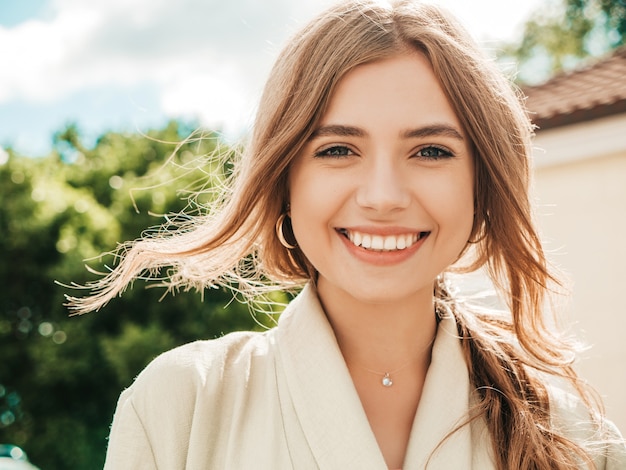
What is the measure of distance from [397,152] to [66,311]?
6.14 meters

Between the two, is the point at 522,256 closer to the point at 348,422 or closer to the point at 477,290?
the point at 477,290

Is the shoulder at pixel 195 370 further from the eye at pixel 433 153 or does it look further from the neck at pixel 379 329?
the eye at pixel 433 153

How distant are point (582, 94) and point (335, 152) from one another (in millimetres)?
5283

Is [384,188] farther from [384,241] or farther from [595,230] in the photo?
[595,230]

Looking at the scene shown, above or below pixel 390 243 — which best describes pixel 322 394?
below

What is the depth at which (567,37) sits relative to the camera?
21.9 meters

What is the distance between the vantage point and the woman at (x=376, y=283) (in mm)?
1736

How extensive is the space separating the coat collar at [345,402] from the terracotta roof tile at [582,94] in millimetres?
3474

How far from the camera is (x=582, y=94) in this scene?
650 centimetres

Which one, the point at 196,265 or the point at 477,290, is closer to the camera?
the point at 196,265

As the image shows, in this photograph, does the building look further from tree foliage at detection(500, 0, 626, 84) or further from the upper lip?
tree foliage at detection(500, 0, 626, 84)

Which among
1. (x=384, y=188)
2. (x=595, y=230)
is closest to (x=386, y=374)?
(x=384, y=188)

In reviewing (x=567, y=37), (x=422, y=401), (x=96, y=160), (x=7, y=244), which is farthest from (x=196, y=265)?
(x=567, y=37)

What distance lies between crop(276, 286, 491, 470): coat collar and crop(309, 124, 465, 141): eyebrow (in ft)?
1.50
